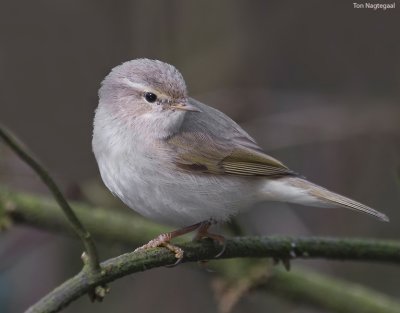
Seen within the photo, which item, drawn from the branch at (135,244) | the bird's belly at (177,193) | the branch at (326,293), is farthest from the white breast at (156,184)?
the branch at (326,293)

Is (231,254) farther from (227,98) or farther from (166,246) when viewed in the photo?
(227,98)

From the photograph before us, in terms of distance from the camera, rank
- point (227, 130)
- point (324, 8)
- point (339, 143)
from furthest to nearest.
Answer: point (324, 8), point (339, 143), point (227, 130)

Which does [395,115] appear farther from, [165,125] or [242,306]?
[165,125]

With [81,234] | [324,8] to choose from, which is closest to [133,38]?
[324,8]

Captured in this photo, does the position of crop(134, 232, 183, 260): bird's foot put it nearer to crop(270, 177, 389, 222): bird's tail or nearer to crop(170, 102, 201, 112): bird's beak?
crop(170, 102, 201, 112): bird's beak

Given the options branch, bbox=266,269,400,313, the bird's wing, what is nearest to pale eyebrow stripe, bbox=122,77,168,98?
the bird's wing
